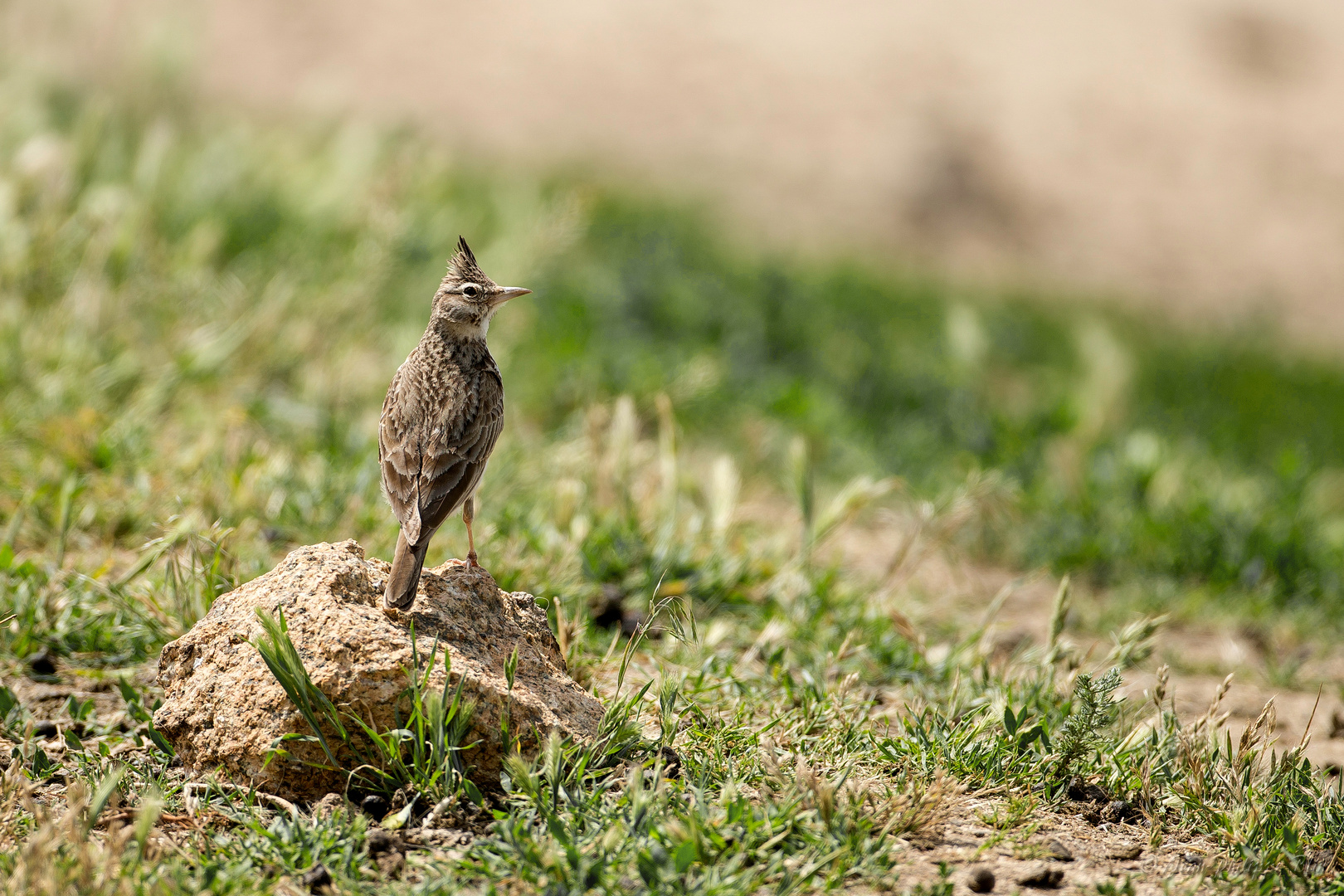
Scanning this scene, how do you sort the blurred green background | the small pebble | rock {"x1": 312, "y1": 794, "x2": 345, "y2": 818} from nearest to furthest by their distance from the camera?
rock {"x1": 312, "y1": 794, "x2": 345, "y2": 818}, the small pebble, the blurred green background

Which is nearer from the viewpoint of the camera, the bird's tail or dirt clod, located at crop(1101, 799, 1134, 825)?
the bird's tail


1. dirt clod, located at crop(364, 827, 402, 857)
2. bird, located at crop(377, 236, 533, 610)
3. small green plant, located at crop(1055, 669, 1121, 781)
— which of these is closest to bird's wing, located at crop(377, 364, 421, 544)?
bird, located at crop(377, 236, 533, 610)

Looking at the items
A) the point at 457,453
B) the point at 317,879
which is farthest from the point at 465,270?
the point at 317,879

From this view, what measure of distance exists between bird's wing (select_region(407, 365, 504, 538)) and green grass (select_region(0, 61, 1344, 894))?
0.58 meters

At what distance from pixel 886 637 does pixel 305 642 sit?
237 centimetres

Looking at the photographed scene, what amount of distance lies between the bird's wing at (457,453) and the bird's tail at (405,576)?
0.10 m

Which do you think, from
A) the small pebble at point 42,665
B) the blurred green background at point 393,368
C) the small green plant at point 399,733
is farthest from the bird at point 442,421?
the small pebble at point 42,665

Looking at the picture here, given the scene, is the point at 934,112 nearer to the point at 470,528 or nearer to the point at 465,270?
the point at 465,270

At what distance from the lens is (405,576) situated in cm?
320

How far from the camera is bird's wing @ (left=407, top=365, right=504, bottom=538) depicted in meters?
3.43

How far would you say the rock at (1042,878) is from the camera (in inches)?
120

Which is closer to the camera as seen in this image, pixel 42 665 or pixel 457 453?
pixel 457 453

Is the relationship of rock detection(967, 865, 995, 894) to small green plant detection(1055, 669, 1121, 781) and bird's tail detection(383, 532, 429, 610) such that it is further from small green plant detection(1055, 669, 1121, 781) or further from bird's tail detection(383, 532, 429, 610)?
bird's tail detection(383, 532, 429, 610)

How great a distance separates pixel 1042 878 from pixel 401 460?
209 cm
